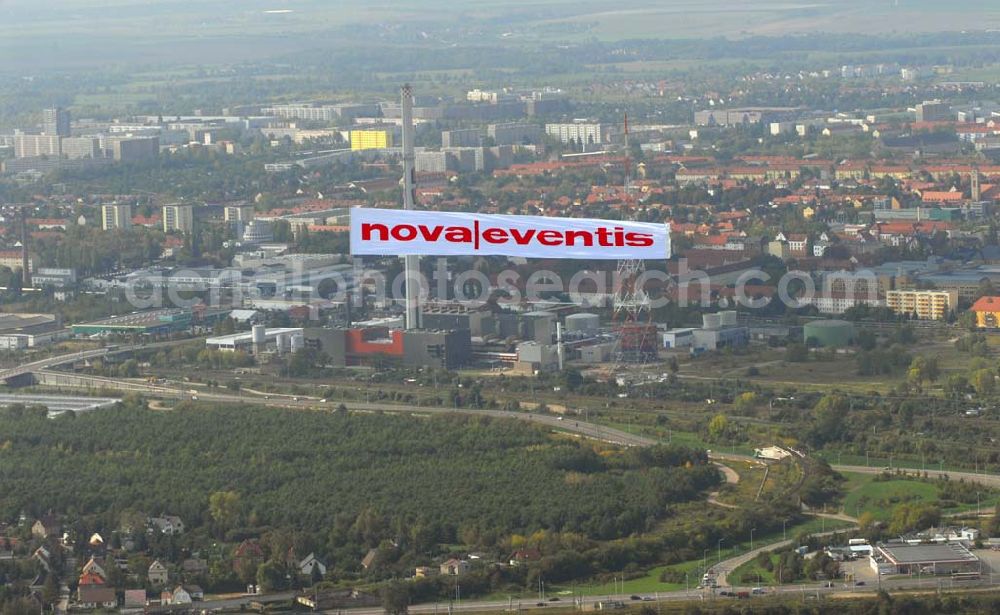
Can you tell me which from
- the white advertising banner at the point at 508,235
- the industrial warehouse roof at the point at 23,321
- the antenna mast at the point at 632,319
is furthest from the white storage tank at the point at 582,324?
the white advertising banner at the point at 508,235

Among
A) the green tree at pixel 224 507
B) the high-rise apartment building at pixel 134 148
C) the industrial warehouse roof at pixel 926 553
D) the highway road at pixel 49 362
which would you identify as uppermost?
the high-rise apartment building at pixel 134 148

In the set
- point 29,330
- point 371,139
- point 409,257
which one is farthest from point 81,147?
point 409,257

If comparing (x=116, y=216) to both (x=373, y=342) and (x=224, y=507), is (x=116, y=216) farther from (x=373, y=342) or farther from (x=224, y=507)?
(x=224, y=507)

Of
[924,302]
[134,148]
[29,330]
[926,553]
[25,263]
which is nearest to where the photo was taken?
[926,553]

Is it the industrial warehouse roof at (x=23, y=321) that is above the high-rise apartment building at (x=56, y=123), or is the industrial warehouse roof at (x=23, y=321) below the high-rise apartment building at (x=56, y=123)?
below

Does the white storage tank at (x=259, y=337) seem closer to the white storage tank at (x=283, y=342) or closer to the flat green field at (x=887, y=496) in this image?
the white storage tank at (x=283, y=342)

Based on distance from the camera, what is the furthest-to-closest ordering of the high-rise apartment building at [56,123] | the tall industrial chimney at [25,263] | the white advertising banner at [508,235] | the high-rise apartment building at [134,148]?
the high-rise apartment building at [56,123]
the high-rise apartment building at [134,148]
the tall industrial chimney at [25,263]
the white advertising banner at [508,235]
